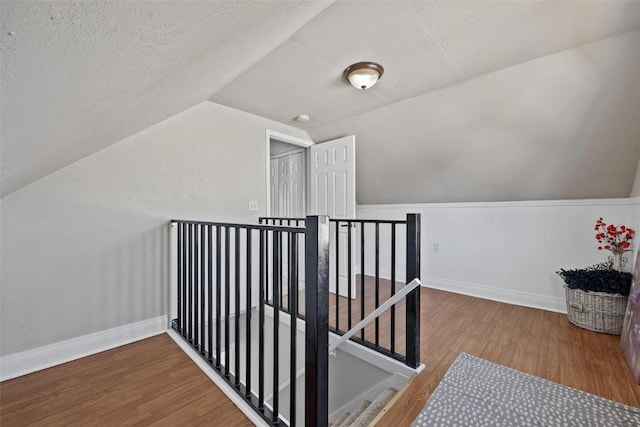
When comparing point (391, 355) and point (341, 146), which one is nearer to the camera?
point (391, 355)

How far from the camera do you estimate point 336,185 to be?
3.27m

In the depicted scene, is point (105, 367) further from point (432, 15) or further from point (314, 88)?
point (432, 15)

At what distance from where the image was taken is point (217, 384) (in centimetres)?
160

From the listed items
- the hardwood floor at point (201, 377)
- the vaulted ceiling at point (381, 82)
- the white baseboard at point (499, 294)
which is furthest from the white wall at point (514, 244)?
the hardwood floor at point (201, 377)

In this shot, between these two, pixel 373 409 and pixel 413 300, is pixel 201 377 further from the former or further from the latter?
pixel 413 300

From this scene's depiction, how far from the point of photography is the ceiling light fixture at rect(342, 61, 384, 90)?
1.92 m

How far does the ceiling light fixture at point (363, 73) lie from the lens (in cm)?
192

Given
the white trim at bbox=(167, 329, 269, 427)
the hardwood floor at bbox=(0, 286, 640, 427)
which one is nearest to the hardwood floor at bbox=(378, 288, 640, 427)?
the hardwood floor at bbox=(0, 286, 640, 427)

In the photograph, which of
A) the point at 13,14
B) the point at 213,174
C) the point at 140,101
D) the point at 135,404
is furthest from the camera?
the point at 213,174

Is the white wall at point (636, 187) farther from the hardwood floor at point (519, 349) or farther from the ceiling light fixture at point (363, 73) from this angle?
the ceiling light fixture at point (363, 73)

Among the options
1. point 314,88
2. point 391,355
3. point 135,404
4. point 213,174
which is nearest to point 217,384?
point 135,404

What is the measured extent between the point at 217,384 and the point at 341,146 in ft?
8.50

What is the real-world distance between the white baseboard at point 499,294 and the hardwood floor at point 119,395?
113 inches

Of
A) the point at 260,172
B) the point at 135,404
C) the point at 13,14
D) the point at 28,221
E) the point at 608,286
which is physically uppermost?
the point at 260,172
